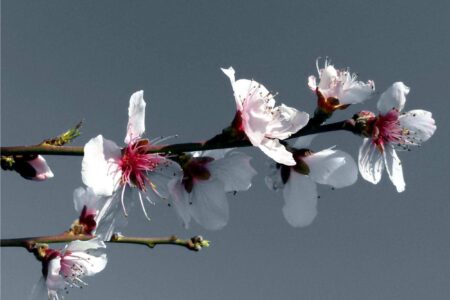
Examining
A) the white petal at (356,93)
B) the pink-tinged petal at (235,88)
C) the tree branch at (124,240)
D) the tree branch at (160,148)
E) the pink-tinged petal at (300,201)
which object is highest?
the pink-tinged petal at (235,88)

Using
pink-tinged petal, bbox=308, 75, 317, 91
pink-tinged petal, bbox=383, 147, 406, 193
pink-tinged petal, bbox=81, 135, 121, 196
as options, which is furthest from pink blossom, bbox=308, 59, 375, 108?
pink-tinged petal, bbox=81, 135, 121, 196

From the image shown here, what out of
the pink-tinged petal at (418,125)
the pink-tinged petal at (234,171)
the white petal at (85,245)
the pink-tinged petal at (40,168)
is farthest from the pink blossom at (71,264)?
the pink-tinged petal at (418,125)

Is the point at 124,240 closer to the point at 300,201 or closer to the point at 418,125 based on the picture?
the point at 300,201

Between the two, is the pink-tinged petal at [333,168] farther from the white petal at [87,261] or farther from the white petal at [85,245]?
the white petal at [87,261]

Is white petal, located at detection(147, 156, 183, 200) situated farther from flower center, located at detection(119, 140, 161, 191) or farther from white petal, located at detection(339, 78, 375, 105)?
white petal, located at detection(339, 78, 375, 105)

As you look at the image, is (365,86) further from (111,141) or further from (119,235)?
(119,235)
